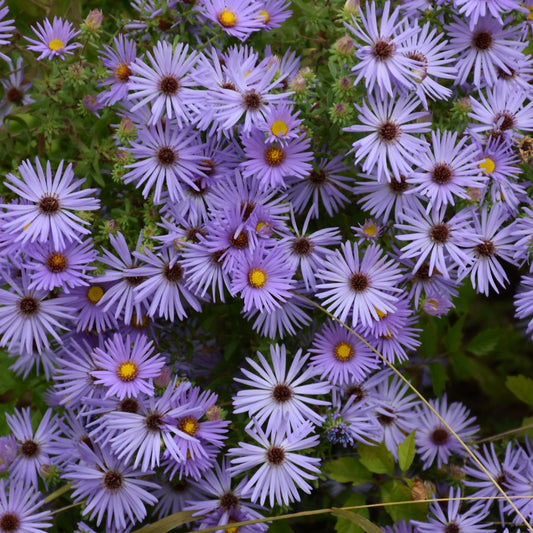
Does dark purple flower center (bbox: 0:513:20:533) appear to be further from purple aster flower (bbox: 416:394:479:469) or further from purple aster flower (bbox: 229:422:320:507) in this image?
purple aster flower (bbox: 416:394:479:469)

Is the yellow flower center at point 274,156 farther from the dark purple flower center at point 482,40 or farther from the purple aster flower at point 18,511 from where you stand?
the purple aster flower at point 18,511

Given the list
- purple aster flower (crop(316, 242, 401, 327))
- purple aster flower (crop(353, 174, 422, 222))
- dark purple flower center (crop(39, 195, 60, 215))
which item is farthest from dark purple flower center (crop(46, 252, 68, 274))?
purple aster flower (crop(353, 174, 422, 222))

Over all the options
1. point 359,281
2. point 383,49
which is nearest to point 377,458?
point 359,281

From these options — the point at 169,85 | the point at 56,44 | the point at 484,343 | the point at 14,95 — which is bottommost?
the point at 484,343

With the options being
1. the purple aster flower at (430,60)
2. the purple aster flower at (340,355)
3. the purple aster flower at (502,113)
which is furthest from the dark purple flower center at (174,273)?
the purple aster flower at (502,113)

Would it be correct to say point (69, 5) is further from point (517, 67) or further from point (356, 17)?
point (517, 67)

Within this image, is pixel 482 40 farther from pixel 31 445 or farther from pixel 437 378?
pixel 31 445
